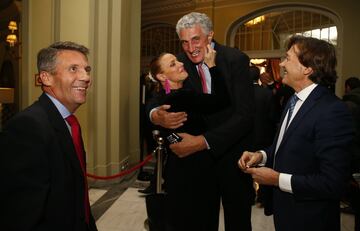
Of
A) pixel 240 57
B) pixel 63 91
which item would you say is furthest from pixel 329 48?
pixel 63 91

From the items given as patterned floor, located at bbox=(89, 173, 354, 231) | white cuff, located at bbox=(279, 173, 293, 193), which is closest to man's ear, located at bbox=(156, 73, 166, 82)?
white cuff, located at bbox=(279, 173, 293, 193)

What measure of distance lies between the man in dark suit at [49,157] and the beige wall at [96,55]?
3.57 meters

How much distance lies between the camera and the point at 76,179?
63.1 inches

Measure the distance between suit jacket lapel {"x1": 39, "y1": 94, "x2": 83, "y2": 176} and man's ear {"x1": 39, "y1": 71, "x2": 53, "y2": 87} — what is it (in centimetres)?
11

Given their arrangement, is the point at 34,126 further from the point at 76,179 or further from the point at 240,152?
the point at 240,152

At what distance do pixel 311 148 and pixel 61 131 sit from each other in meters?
1.18

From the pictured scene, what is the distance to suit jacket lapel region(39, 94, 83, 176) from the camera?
155 centimetres

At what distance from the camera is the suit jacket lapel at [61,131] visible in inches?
61.0

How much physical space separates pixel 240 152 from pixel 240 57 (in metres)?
0.62

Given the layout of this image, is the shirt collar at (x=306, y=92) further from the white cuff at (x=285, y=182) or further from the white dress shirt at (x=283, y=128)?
the white cuff at (x=285, y=182)

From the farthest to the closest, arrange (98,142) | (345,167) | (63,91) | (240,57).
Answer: (98,142), (240,57), (63,91), (345,167)

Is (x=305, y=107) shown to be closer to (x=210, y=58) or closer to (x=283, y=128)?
(x=283, y=128)

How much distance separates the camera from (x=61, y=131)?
5.15 ft

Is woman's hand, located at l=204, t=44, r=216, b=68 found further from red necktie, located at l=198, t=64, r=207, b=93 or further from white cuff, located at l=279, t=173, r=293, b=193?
white cuff, located at l=279, t=173, r=293, b=193
